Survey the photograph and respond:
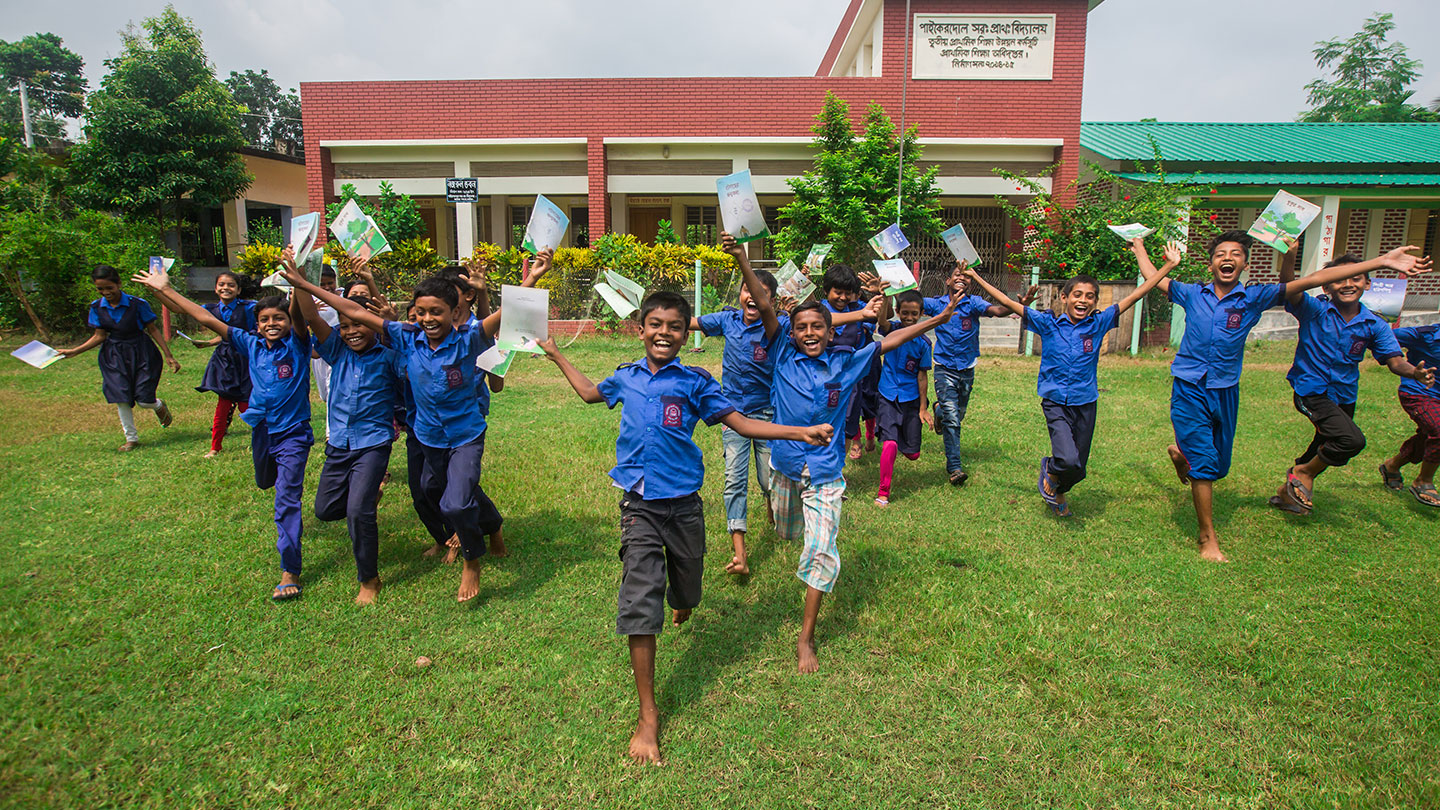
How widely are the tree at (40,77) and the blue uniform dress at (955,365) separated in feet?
194

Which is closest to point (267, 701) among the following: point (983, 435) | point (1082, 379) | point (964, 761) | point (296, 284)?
point (296, 284)

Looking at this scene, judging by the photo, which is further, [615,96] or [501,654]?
[615,96]

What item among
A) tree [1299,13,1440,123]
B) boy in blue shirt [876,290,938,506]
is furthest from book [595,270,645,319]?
tree [1299,13,1440,123]

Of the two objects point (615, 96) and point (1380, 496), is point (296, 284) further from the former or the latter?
point (615, 96)

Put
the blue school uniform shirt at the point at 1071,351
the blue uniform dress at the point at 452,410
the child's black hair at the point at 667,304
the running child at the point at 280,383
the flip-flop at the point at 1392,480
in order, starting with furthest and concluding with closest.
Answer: the flip-flop at the point at 1392,480 < the blue school uniform shirt at the point at 1071,351 < the running child at the point at 280,383 < the blue uniform dress at the point at 452,410 < the child's black hair at the point at 667,304

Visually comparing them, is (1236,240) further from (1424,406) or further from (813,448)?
(813,448)

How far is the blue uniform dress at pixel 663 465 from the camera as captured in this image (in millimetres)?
3443

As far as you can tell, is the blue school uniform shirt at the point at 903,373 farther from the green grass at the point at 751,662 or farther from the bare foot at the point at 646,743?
the bare foot at the point at 646,743

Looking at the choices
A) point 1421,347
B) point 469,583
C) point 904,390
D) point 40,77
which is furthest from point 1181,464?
point 40,77

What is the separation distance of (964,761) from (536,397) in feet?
27.4

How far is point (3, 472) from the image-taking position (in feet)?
22.6

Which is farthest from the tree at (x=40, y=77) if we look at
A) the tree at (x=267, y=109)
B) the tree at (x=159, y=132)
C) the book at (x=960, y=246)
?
the book at (x=960, y=246)

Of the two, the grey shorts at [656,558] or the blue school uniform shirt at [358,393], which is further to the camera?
the blue school uniform shirt at [358,393]

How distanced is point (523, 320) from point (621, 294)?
0.66 meters
